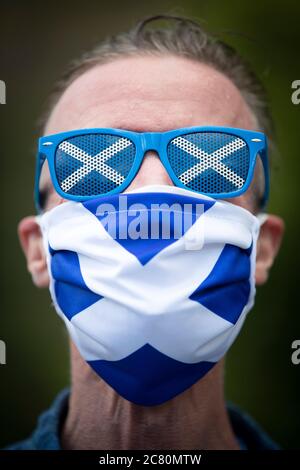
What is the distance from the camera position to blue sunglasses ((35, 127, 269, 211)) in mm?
1587

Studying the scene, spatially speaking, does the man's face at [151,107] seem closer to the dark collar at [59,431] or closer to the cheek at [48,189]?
the cheek at [48,189]

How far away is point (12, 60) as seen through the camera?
241 cm

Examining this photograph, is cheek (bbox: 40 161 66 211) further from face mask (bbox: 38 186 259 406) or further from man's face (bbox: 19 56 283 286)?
face mask (bbox: 38 186 259 406)

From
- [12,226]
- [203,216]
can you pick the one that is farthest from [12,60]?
[203,216]

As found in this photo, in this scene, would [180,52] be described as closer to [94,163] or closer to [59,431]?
[94,163]

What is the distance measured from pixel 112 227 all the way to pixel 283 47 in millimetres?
1244

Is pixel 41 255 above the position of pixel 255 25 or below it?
below

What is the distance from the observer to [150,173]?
1579mm

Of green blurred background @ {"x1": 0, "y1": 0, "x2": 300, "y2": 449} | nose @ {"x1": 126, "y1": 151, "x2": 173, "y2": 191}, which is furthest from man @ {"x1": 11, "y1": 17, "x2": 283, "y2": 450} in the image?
green blurred background @ {"x1": 0, "y1": 0, "x2": 300, "y2": 449}

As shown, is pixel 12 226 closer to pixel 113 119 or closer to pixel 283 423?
pixel 113 119

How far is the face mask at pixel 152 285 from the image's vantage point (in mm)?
1419

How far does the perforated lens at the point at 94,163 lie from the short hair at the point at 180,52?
36 cm
